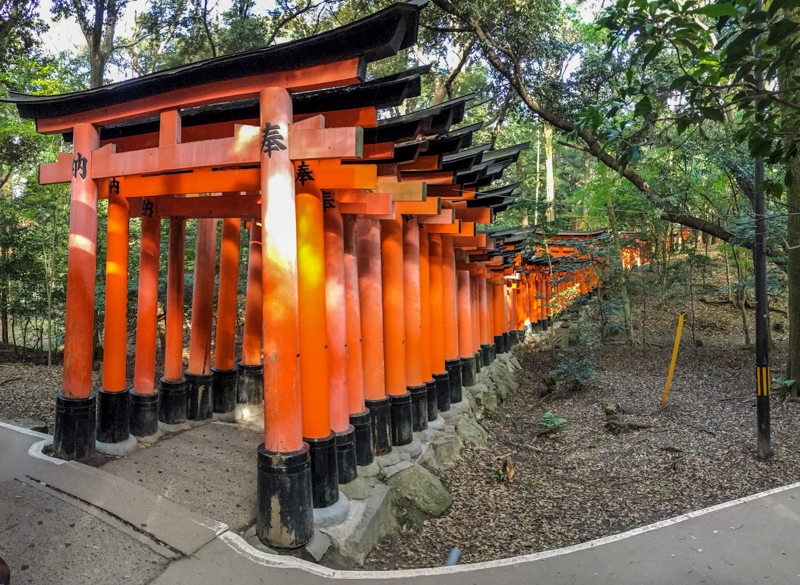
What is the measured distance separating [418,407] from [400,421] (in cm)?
82

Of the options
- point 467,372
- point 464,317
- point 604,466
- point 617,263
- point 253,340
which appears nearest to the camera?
point 604,466

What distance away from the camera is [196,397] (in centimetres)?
767

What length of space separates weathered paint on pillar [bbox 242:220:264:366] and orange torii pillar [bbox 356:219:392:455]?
2136mm

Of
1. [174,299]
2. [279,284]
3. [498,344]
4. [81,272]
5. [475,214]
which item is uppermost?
[475,214]

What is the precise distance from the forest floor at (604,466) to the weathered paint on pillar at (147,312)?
3529 mm

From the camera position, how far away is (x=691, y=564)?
15.4 ft

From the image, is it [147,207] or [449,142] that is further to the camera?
[147,207]

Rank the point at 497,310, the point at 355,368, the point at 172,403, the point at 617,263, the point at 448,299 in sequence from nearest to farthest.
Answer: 1. the point at 355,368
2. the point at 172,403
3. the point at 448,299
4. the point at 617,263
5. the point at 497,310

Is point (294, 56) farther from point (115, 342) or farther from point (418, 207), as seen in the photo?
point (115, 342)

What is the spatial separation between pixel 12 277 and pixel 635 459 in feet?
43.5

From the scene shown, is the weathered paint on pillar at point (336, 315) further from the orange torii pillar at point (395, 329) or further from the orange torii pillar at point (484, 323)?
the orange torii pillar at point (484, 323)

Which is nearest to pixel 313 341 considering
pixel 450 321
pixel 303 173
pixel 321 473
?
pixel 321 473

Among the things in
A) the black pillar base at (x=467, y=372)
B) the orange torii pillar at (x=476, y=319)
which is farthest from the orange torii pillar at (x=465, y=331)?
the orange torii pillar at (x=476, y=319)

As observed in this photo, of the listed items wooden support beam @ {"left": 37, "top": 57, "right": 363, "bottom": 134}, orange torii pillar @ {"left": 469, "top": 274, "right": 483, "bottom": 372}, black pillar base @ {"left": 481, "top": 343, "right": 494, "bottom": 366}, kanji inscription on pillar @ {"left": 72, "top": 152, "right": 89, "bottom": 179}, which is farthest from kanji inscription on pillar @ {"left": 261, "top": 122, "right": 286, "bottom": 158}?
black pillar base @ {"left": 481, "top": 343, "right": 494, "bottom": 366}
